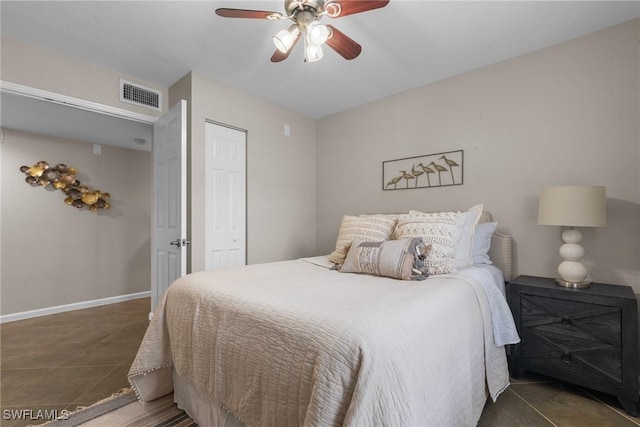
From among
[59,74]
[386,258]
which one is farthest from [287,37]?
[59,74]

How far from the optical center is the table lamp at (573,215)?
1.79 metres

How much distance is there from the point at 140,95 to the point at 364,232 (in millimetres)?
2569

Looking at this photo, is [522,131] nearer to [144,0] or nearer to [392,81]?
[392,81]

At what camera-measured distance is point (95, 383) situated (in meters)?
1.96

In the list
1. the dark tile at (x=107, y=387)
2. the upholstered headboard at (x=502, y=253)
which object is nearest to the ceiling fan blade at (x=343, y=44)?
the upholstered headboard at (x=502, y=253)

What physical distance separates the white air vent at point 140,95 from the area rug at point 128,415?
8.22ft

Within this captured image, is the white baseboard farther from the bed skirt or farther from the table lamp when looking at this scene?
the table lamp

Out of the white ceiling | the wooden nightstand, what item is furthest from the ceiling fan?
the wooden nightstand

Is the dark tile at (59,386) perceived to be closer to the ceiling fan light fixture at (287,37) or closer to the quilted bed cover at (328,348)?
the quilted bed cover at (328,348)

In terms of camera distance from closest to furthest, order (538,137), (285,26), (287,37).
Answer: (287,37) < (285,26) < (538,137)

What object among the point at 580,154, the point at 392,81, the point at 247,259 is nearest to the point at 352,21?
the point at 392,81

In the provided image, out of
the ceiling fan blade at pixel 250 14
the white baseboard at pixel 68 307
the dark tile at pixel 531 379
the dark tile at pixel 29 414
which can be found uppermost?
the ceiling fan blade at pixel 250 14

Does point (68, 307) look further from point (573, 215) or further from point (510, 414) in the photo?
point (573, 215)

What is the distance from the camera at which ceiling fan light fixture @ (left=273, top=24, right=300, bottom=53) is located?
60.6 inches
